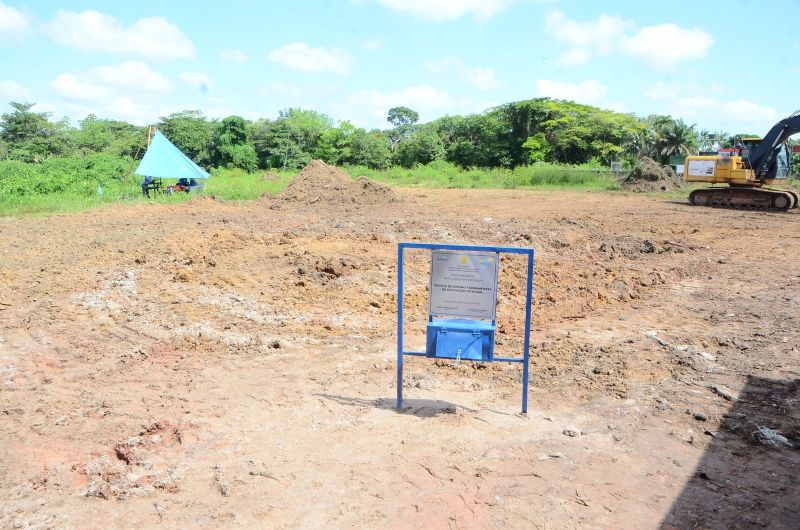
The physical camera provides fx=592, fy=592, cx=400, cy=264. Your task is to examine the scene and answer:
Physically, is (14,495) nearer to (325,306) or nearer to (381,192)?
(325,306)

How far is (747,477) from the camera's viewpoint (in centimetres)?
423

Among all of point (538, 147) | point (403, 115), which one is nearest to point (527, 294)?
point (538, 147)

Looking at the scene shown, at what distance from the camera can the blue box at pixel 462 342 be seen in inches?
199

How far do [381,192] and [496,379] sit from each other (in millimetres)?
18589

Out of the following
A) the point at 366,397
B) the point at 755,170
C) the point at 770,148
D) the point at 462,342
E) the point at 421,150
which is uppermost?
the point at 421,150

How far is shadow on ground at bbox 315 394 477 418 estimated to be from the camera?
5.29 m

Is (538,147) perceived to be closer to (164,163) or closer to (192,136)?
(192,136)

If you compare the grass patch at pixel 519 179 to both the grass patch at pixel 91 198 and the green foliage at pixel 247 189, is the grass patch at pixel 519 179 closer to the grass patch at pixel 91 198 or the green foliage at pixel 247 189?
the green foliage at pixel 247 189

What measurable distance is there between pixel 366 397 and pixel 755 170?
21475 mm

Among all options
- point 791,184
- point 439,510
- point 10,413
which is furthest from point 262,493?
point 791,184

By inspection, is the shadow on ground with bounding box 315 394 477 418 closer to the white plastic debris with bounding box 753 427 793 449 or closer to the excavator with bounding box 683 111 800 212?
the white plastic debris with bounding box 753 427 793 449

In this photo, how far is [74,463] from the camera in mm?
4426

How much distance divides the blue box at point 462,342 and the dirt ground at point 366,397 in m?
0.59

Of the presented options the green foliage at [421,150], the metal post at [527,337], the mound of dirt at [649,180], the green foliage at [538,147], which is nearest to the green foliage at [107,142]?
the green foliage at [421,150]
